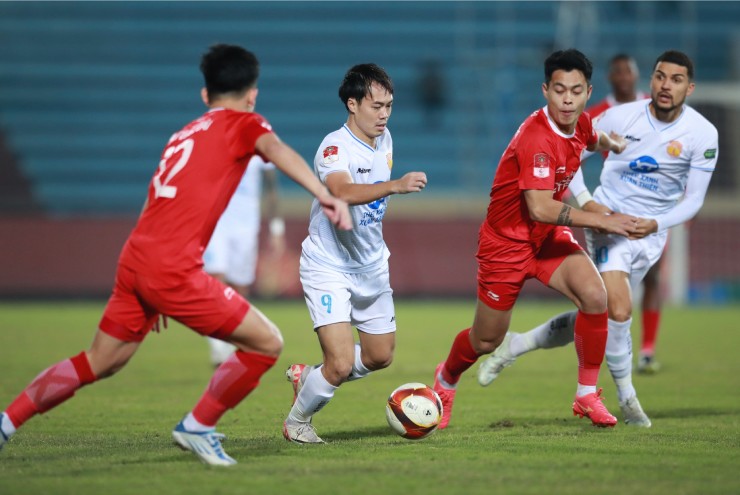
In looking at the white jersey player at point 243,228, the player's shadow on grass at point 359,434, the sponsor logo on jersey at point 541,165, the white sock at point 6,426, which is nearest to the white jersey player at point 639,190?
the sponsor logo on jersey at point 541,165

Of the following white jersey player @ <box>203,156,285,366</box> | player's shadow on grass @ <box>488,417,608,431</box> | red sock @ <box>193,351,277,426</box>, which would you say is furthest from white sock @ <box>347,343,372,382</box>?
white jersey player @ <box>203,156,285,366</box>

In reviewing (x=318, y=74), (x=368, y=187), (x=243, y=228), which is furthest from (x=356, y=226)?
(x=318, y=74)

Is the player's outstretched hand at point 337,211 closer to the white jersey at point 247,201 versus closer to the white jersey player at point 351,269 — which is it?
the white jersey player at point 351,269

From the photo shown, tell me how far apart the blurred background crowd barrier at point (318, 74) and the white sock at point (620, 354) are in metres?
16.0

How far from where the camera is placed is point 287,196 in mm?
24797

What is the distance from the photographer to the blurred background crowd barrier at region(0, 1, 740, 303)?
1016 inches

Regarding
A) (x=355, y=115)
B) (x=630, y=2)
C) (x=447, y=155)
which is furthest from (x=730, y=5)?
(x=355, y=115)

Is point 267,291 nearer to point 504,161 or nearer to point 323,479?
point 504,161

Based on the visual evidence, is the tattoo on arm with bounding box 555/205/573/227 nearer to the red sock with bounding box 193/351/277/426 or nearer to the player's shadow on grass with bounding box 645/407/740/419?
the player's shadow on grass with bounding box 645/407/740/419

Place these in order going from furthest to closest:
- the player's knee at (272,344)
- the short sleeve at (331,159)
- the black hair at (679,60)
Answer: the black hair at (679,60), the short sleeve at (331,159), the player's knee at (272,344)

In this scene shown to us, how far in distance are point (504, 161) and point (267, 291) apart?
14259 mm

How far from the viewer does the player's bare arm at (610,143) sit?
24.3 feet

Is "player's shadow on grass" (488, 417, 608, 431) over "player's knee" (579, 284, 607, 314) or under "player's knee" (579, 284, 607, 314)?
under

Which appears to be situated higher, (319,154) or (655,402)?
(319,154)
